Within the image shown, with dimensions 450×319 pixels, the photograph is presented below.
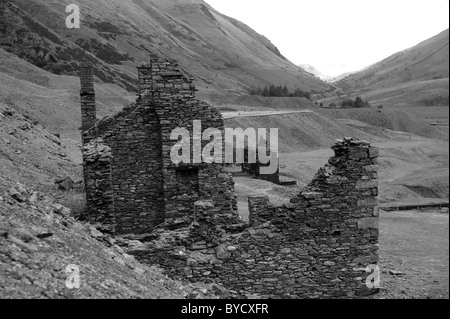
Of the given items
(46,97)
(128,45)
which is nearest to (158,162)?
(46,97)

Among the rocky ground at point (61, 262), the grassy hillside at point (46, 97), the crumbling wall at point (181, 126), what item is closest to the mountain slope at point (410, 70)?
the rocky ground at point (61, 262)

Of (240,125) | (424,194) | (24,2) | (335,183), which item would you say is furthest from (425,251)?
(24,2)

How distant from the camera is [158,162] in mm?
14320

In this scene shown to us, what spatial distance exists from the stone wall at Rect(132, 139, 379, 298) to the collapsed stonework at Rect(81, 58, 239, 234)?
2.72m

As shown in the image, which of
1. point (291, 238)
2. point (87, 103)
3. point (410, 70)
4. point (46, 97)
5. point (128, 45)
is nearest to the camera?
point (291, 238)

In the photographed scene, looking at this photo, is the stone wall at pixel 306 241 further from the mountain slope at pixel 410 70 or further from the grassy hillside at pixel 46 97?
the grassy hillside at pixel 46 97

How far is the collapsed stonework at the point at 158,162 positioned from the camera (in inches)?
538

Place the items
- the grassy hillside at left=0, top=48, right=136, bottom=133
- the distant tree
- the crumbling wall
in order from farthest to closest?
the distant tree
the grassy hillside at left=0, top=48, right=136, bottom=133
the crumbling wall

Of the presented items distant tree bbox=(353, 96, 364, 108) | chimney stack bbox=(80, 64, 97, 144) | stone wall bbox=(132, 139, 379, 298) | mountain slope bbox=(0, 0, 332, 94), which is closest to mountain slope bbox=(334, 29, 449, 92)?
distant tree bbox=(353, 96, 364, 108)

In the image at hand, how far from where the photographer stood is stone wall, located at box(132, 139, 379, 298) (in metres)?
10.4

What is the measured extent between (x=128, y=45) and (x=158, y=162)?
105674mm

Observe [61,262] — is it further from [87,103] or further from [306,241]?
[87,103]

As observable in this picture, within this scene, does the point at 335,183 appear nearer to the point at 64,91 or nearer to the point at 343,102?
the point at 64,91

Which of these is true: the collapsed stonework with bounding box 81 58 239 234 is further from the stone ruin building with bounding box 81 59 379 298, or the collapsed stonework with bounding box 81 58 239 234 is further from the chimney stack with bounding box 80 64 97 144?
the chimney stack with bounding box 80 64 97 144
